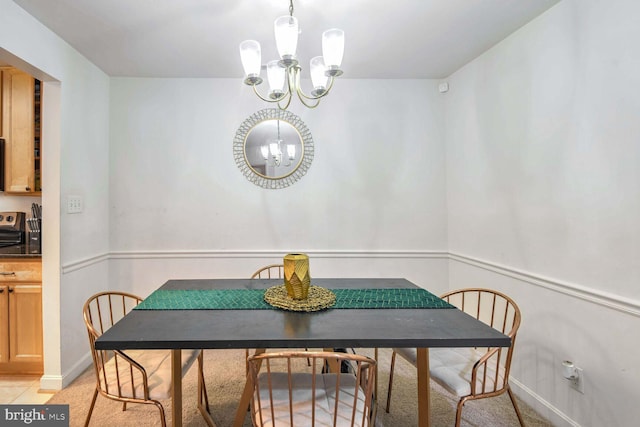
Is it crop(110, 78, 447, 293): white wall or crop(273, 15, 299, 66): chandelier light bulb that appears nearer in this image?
crop(273, 15, 299, 66): chandelier light bulb

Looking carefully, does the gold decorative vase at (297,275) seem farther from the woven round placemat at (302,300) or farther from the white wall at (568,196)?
the white wall at (568,196)

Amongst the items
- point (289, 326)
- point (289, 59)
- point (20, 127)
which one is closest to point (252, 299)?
point (289, 326)

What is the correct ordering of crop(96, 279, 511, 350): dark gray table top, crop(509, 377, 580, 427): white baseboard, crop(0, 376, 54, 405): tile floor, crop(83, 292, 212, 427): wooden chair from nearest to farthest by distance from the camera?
crop(96, 279, 511, 350): dark gray table top → crop(83, 292, 212, 427): wooden chair → crop(509, 377, 580, 427): white baseboard → crop(0, 376, 54, 405): tile floor

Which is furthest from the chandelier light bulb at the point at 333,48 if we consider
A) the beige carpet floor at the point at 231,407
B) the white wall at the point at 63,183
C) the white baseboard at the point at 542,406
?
the white baseboard at the point at 542,406

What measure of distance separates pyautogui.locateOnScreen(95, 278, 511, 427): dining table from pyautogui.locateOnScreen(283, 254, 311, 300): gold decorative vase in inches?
4.0

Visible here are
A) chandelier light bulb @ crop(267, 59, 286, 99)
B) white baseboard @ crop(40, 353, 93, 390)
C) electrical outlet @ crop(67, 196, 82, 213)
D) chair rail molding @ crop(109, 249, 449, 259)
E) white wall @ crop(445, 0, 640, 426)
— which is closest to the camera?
white wall @ crop(445, 0, 640, 426)

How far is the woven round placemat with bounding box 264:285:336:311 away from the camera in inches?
56.0

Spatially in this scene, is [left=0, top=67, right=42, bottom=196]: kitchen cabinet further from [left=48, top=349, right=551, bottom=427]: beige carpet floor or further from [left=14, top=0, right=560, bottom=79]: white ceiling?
[left=48, top=349, right=551, bottom=427]: beige carpet floor

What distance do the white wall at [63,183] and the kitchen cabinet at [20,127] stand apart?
0.38 meters

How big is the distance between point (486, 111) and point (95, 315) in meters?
3.39

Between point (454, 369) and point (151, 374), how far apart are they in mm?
1409

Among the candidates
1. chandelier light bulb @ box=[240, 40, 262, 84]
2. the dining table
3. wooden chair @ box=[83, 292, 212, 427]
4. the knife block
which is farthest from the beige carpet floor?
chandelier light bulb @ box=[240, 40, 262, 84]

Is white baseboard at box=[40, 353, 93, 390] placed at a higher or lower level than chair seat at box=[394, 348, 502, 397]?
lower

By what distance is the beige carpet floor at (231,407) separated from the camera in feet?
5.84
